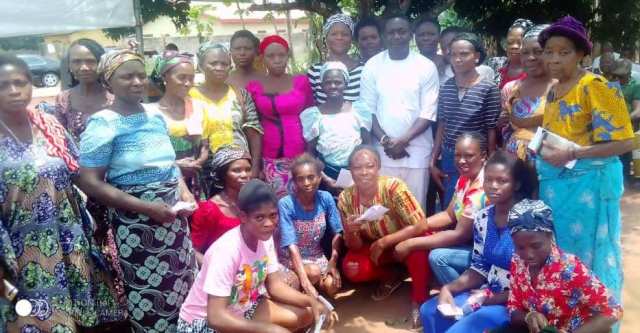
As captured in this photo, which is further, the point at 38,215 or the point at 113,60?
the point at 113,60

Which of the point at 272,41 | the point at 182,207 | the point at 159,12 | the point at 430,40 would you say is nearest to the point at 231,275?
the point at 182,207

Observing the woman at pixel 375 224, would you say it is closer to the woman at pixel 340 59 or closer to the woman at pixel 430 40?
the woman at pixel 340 59

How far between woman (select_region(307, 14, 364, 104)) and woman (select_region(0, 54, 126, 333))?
79.9 inches

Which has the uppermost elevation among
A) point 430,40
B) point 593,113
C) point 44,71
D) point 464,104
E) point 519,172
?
point 430,40

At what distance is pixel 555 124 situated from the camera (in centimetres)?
320

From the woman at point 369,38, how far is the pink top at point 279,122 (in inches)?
35.1

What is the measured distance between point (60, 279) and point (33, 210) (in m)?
0.40

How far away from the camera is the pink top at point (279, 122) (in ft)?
14.4

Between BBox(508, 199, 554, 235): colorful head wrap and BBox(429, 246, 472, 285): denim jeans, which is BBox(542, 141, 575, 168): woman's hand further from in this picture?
BBox(429, 246, 472, 285): denim jeans

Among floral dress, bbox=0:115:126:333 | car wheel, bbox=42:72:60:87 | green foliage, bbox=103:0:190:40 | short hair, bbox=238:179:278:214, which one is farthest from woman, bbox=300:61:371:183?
car wheel, bbox=42:72:60:87

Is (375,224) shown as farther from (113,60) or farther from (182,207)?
(113,60)

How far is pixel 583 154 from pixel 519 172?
0.38 m

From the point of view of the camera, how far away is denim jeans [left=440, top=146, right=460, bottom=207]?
431 cm

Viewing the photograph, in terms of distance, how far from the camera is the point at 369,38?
4.91m
